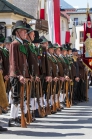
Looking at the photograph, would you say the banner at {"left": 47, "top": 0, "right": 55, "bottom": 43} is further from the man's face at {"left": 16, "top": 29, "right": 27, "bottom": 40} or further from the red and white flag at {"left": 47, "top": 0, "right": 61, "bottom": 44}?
the man's face at {"left": 16, "top": 29, "right": 27, "bottom": 40}

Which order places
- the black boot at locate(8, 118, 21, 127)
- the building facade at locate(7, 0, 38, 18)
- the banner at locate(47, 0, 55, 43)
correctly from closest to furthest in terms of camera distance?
the black boot at locate(8, 118, 21, 127)
the banner at locate(47, 0, 55, 43)
the building facade at locate(7, 0, 38, 18)

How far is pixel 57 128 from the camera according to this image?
327 inches

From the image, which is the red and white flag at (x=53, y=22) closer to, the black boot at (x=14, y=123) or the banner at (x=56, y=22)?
the banner at (x=56, y=22)

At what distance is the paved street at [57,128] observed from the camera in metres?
7.42

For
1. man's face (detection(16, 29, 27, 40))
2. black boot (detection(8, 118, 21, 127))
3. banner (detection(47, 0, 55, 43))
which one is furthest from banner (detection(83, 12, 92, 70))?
black boot (detection(8, 118, 21, 127))

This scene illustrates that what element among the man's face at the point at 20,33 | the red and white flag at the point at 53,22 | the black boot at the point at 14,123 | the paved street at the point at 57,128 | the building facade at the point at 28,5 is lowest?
the paved street at the point at 57,128

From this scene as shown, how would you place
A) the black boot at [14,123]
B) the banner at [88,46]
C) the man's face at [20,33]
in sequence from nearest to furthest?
1. the black boot at [14,123]
2. the man's face at [20,33]
3. the banner at [88,46]

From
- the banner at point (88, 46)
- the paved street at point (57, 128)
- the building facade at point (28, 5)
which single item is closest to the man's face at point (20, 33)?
the paved street at point (57, 128)

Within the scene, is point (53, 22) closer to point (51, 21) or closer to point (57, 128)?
point (51, 21)

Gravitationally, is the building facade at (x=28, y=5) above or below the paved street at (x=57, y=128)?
above

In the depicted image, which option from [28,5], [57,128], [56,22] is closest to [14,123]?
[57,128]

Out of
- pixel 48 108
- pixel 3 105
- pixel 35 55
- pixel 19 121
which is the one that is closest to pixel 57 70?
pixel 48 108

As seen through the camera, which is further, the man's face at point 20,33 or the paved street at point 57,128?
the man's face at point 20,33

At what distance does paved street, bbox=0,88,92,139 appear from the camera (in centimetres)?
742
